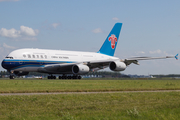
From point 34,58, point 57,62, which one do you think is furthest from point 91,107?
point 57,62

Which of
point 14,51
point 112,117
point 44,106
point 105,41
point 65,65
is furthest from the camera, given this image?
point 105,41

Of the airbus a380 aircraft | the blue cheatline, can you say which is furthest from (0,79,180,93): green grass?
the blue cheatline

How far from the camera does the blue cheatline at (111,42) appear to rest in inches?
2360

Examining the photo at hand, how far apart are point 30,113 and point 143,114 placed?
5835 mm

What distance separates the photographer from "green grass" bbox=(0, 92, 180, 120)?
15156 millimetres

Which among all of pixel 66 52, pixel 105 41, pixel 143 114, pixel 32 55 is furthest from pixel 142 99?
pixel 105 41

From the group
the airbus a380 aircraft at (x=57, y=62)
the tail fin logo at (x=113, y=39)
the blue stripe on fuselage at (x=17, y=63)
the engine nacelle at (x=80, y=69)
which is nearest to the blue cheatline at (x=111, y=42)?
the tail fin logo at (x=113, y=39)

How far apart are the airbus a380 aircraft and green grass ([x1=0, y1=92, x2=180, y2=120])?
26.6m

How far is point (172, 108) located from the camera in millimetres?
18062

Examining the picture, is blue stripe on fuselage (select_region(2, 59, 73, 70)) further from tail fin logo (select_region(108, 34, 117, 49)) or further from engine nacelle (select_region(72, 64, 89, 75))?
tail fin logo (select_region(108, 34, 117, 49))

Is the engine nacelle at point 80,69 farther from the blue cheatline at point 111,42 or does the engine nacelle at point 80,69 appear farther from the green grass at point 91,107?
the green grass at point 91,107

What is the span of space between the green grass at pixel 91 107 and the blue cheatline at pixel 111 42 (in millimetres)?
38034

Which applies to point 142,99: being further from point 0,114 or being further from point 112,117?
point 0,114

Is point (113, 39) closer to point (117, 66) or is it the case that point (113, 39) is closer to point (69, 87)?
point (117, 66)
